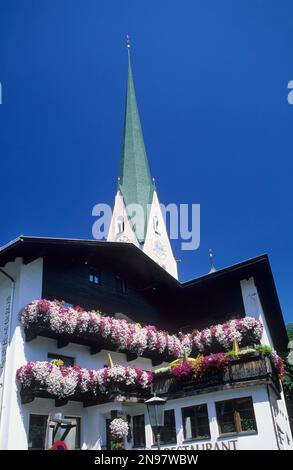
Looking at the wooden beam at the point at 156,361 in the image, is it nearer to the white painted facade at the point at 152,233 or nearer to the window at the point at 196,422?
the window at the point at 196,422

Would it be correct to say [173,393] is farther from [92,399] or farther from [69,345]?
[69,345]

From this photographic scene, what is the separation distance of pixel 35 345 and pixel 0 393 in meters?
1.97

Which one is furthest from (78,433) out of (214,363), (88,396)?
(214,363)

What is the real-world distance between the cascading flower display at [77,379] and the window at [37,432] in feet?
4.19

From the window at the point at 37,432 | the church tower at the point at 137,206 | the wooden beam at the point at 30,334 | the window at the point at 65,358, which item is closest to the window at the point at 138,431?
the window at the point at 65,358

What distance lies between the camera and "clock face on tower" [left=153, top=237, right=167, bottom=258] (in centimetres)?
5206

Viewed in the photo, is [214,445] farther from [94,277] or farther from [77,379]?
[94,277]

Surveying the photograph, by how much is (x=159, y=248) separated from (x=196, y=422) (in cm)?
3647

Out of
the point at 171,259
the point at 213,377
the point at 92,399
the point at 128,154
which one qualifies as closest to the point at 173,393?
the point at 213,377

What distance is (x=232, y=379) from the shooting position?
53.1 ft

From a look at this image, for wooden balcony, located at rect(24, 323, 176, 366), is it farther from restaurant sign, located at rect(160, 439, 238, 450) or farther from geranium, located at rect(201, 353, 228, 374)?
restaurant sign, located at rect(160, 439, 238, 450)

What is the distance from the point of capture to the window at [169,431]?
55.9 feet

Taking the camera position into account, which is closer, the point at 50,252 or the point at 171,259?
the point at 50,252

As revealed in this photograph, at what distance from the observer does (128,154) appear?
5844 centimetres
